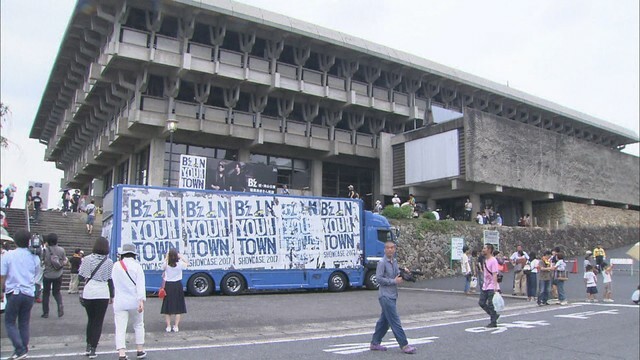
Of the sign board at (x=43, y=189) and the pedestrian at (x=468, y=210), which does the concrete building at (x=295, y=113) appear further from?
the sign board at (x=43, y=189)

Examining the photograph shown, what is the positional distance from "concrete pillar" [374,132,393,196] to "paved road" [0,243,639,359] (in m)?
17.9

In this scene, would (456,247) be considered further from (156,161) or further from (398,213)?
(156,161)

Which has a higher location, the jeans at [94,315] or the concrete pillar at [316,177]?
the concrete pillar at [316,177]

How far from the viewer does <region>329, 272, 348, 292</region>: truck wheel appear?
1945 centimetres

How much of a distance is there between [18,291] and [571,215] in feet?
119

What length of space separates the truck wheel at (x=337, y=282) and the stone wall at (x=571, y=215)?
21.6 metres

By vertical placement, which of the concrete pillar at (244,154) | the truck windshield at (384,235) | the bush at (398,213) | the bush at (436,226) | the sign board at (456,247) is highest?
the concrete pillar at (244,154)

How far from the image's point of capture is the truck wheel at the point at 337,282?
1945cm

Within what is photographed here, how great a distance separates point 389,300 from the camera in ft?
27.9

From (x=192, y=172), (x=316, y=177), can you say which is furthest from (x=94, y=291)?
(x=316, y=177)

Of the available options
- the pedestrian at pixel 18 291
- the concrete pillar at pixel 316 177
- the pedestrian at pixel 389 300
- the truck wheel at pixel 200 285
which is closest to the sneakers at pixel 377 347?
the pedestrian at pixel 389 300

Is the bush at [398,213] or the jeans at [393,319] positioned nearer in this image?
the jeans at [393,319]

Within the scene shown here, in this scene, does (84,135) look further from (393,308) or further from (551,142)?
(393,308)

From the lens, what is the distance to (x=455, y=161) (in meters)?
31.4
